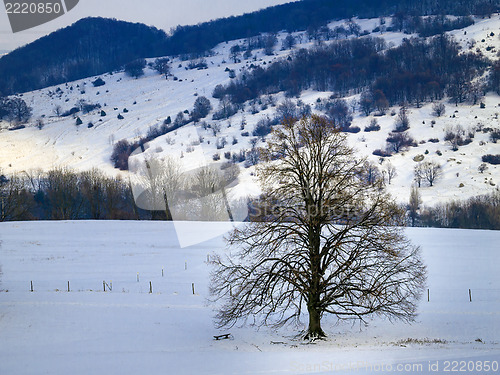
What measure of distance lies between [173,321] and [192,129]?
365ft

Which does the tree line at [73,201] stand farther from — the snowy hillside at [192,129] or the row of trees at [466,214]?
the row of trees at [466,214]

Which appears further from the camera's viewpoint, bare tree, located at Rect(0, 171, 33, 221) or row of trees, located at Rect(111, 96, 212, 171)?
row of trees, located at Rect(111, 96, 212, 171)

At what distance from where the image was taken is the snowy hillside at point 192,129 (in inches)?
3305

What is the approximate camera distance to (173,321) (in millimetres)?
21172

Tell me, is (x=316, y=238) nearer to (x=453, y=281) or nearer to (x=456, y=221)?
(x=453, y=281)

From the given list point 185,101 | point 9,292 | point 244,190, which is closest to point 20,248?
point 9,292

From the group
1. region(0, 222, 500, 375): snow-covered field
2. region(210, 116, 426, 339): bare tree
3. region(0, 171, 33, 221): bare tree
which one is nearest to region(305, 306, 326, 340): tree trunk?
region(210, 116, 426, 339): bare tree

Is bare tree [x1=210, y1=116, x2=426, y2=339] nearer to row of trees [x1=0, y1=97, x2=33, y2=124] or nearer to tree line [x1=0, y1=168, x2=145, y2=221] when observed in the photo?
tree line [x1=0, y1=168, x2=145, y2=221]

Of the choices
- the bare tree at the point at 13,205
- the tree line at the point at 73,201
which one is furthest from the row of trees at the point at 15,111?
the bare tree at the point at 13,205

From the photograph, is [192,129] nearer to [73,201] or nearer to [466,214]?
[73,201]

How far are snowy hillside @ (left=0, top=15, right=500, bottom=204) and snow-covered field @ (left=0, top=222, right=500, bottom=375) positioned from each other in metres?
37.6

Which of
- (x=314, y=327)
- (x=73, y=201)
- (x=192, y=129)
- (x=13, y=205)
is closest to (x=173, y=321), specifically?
(x=314, y=327)

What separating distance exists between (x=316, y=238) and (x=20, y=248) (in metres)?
30.2

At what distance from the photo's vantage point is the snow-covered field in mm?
14266
